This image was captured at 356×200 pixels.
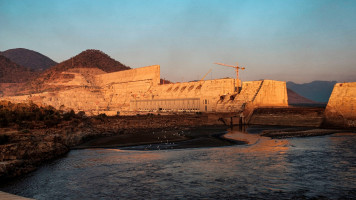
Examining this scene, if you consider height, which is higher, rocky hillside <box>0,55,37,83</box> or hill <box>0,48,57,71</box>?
hill <box>0,48,57,71</box>

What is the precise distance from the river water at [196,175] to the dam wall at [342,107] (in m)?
16.8

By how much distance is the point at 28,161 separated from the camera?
48.0 ft

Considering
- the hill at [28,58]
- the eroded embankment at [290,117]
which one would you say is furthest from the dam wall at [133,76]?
the hill at [28,58]

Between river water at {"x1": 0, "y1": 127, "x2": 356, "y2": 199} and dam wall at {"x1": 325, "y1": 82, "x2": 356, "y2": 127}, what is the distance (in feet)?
55.0

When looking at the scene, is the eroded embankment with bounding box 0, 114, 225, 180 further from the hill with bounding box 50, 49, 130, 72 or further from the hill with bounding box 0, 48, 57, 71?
the hill with bounding box 0, 48, 57, 71

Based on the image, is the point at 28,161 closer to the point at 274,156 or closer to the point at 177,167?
the point at 177,167

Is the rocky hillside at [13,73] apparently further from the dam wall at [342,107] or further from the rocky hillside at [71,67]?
the dam wall at [342,107]

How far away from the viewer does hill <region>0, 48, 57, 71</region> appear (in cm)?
17862

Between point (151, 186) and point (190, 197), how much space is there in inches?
80.2

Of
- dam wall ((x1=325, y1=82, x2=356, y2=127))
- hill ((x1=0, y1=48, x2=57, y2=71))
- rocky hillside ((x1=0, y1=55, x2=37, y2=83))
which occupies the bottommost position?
dam wall ((x1=325, y1=82, x2=356, y2=127))

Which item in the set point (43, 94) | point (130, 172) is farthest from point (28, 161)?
point (43, 94)

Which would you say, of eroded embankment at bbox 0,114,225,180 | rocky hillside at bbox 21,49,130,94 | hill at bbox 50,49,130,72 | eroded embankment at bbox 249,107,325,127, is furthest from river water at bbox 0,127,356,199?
hill at bbox 50,49,130,72

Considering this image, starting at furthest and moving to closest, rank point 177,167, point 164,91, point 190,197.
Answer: point 164,91 → point 177,167 → point 190,197

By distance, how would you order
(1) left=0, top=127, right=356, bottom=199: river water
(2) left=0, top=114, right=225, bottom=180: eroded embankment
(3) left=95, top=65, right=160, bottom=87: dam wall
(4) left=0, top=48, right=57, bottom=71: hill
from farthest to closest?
(4) left=0, top=48, right=57, bottom=71: hill → (3) left=95, top=65, right=160, bottom=87: dam wall → (2) left=0, top=114, right=225, bottom=180: eroded embankment → (1) left=0, top=127, right=356, bottom=199: river water
